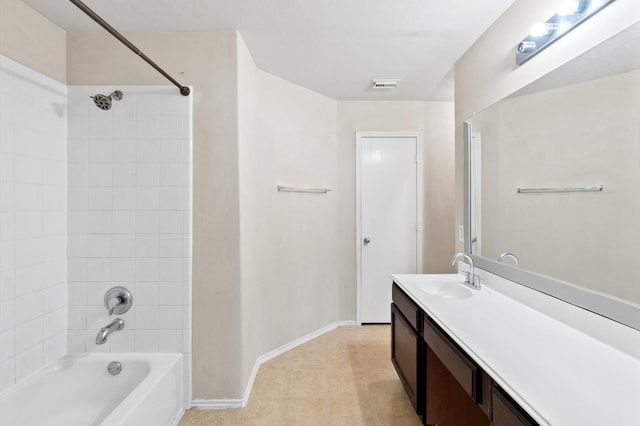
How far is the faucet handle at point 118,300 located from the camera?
202 centimetres

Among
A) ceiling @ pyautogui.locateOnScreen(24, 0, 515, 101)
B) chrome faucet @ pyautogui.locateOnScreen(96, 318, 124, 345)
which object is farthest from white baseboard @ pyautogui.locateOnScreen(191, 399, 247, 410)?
ceiling @ pyautogui.locateOnScreen(24, 0, 515, 101)

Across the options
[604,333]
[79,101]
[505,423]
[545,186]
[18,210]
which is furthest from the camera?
[79,101]

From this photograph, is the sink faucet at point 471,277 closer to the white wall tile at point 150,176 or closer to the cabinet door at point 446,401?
the cabinet door at point 446,401

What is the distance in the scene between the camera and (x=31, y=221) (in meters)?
1.80

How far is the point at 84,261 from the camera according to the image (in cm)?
205

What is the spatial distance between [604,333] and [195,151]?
2275mm

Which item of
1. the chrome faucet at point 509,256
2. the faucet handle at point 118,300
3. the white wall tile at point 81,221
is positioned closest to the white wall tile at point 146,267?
the faucet handle at point 118,300

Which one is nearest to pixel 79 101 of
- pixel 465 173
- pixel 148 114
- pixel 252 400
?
pixel 148 114

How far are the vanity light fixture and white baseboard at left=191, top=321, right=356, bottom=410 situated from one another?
2.67 meters

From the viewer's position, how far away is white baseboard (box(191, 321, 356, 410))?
204cm

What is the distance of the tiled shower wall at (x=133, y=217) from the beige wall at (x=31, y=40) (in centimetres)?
17

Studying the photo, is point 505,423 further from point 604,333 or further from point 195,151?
point 195,151

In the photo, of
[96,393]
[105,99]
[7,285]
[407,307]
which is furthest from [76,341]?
[407,307]

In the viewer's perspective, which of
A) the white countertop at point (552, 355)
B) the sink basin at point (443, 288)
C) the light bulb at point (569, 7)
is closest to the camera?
the white countertop at point (552, 355)
